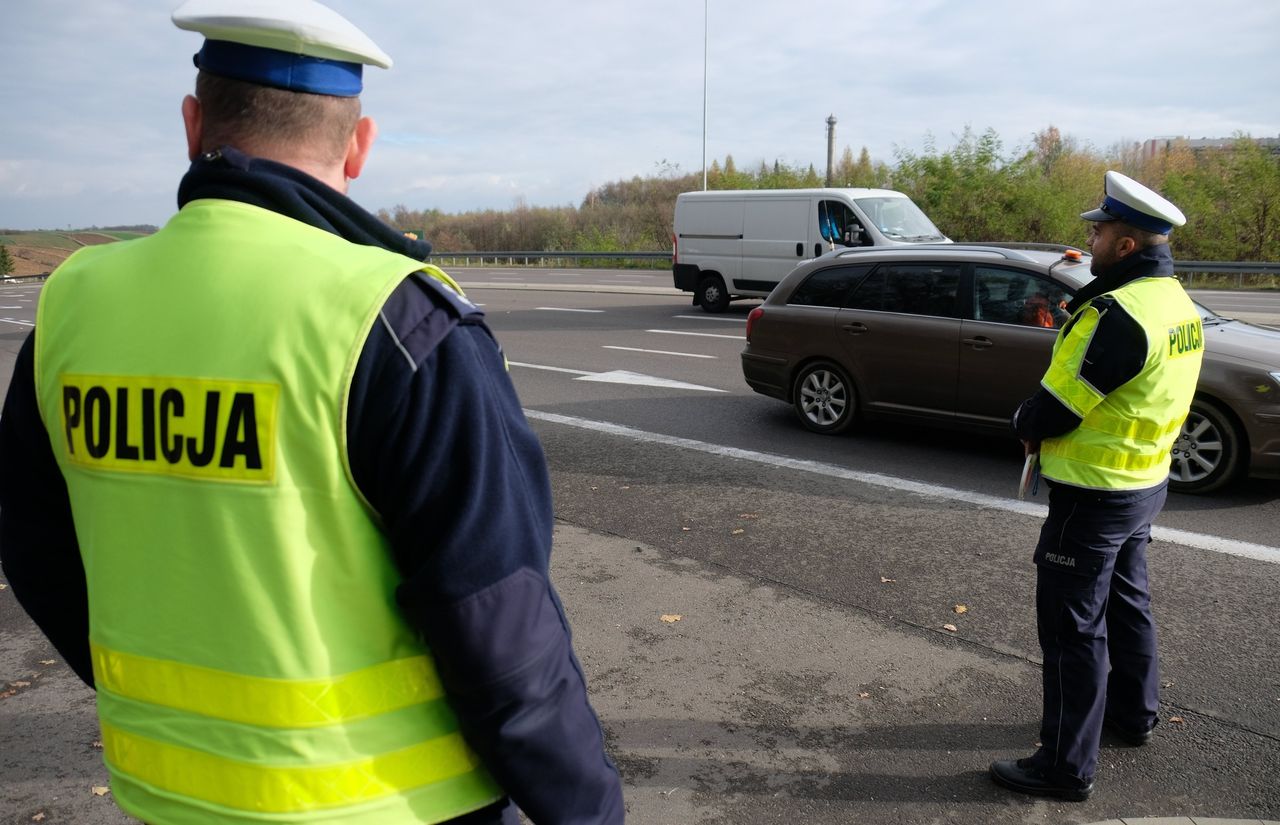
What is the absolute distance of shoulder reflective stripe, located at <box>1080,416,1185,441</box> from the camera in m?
3.34

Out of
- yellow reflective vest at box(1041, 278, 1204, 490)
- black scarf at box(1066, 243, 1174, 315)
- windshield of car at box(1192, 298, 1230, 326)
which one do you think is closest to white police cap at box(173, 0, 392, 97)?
yellow reflective vest at box(1041, 278, 1204, 490)

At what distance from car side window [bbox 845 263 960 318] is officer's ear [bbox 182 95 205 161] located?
23.4 feet

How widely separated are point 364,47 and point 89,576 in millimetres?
875

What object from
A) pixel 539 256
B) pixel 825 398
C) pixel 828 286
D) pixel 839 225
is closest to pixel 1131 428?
pixel 825 398

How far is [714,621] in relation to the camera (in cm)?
473

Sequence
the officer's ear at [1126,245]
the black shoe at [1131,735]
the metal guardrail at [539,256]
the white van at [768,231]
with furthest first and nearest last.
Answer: the metal guardrail at [539,256] → the white van at [768,231] → the black shoe at [1131,735] → the officer's ear at [1126,245]

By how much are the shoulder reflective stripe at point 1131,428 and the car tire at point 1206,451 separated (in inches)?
145

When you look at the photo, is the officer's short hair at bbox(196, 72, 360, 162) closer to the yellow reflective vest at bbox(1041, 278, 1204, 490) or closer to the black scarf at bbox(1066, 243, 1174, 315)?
the yellow reflective vest at bbox(1041, 278, 1204, 490)

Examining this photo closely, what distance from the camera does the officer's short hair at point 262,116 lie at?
1.43m

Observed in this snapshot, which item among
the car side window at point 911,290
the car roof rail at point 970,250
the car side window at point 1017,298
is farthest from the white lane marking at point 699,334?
the car side window at point 1017,298

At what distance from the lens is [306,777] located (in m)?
1.35

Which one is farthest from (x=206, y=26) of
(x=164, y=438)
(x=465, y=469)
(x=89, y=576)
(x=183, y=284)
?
(x=89, y=576)

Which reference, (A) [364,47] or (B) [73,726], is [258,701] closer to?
(A) [364,47]

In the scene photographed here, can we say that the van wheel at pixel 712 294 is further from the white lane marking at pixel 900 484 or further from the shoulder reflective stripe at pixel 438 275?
the shoulder reflective stripe at pixel 438 275
